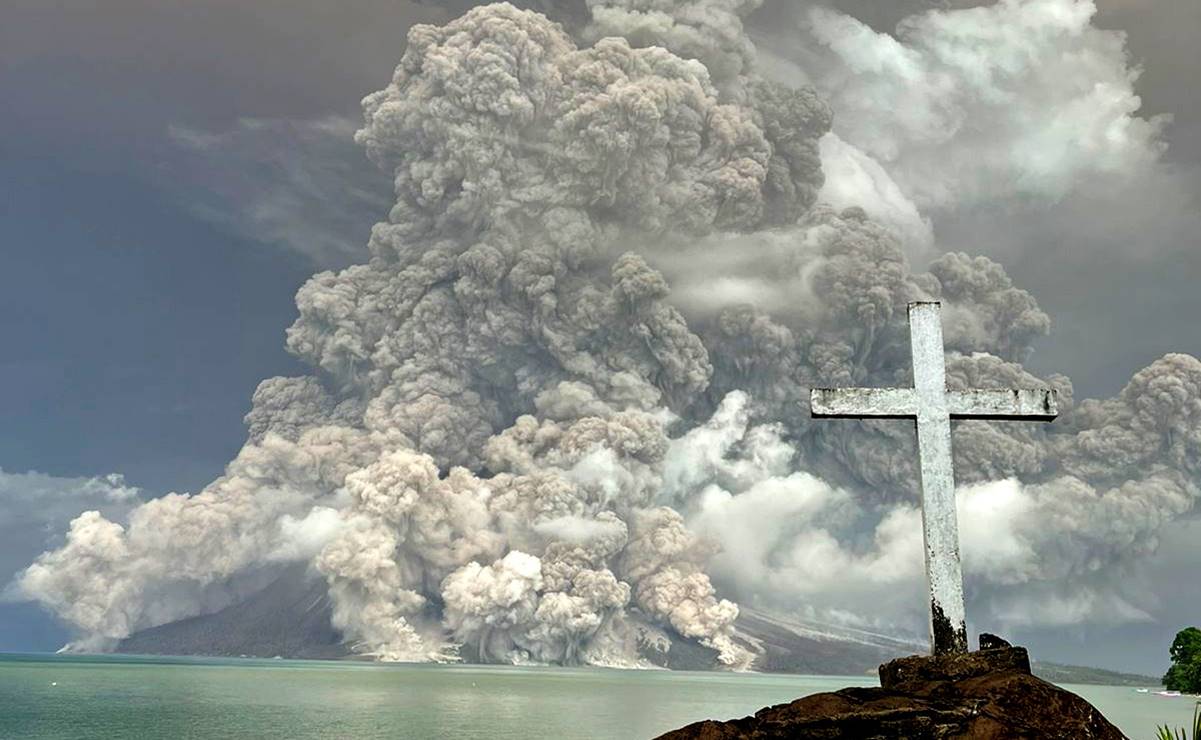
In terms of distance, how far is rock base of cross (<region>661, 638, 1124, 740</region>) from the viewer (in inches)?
233

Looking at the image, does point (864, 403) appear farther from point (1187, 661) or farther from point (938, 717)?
point (1187, 661)

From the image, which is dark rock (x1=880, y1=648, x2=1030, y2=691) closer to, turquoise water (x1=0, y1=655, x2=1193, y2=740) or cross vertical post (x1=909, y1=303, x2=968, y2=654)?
cross vertical post (x1=909, y1=303, x2=968, y2=654)

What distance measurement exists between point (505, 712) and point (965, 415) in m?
64.6

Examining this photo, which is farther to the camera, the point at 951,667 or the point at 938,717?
the point at 951,667

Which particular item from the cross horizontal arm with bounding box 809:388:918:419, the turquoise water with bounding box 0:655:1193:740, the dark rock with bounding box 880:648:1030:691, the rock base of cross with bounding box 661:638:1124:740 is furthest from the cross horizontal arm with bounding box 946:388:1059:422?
the turquoise water with bounding box 0:655:1193:740

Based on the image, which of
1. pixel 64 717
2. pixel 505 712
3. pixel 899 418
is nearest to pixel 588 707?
pixel 505 712

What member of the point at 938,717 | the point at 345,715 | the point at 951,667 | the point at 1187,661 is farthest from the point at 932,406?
the point at 1187,661

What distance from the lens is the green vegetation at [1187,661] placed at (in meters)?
61.7

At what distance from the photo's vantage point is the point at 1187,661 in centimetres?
6825

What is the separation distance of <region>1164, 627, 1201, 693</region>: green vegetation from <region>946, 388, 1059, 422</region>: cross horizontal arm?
61.2m

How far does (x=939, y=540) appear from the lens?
370 inches

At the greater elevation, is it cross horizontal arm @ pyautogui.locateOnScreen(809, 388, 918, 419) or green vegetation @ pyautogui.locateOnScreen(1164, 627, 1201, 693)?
cross horizontal arm @ pyautogui.locateOnScreen(809, 388, 918, 419)

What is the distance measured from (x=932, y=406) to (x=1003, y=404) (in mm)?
678

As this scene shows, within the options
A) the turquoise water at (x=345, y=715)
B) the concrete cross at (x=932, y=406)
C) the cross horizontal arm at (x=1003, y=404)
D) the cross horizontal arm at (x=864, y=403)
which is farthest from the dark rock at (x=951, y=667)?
the turquoise water at (x=345, y=715)
